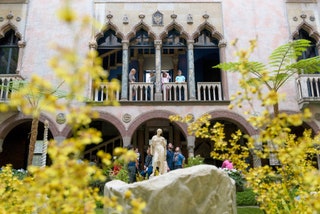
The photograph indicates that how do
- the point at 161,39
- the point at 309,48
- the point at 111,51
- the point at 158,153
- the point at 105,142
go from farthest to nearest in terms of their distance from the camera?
the point at 111,51
the point at 105,142
the point at 309,48
the point at 161,39
the point at 158,153

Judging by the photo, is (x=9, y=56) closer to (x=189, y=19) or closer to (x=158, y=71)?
(x=158, y=71)

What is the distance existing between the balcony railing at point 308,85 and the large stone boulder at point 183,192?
10321 mm

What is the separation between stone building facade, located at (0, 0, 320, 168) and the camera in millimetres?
15398

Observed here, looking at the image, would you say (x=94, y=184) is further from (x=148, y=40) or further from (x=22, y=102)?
(x=22, y=102)

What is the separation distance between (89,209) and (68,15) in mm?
1671

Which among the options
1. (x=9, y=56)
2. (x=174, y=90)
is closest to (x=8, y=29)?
(x=9, y=56)

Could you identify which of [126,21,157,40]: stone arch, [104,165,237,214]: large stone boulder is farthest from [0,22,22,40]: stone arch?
[104,165,237,214]: large stone boulder

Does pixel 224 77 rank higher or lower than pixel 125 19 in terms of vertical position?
lower

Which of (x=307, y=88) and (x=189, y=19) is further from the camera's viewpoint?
(x=189, y=19)

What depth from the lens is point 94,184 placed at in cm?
1246

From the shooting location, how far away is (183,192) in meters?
5.84

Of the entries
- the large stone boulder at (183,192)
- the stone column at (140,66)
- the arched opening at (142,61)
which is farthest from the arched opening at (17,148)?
the large stone boulder at (183,192)

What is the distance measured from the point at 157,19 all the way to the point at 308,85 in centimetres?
794

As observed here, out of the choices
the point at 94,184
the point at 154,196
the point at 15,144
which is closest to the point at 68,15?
the point at 154,196
